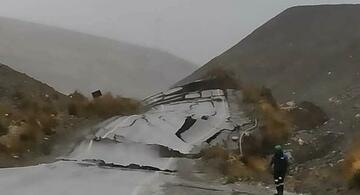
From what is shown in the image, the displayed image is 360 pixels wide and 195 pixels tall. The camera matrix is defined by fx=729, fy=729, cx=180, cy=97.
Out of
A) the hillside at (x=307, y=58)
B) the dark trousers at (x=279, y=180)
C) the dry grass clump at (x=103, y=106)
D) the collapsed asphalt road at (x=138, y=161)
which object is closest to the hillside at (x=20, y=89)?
the dry grass clump at (x=103, y=106)

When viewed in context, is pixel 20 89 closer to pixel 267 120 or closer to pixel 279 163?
pixel 267 120

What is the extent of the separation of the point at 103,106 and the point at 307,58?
5190 cm

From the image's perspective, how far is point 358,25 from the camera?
92750 mm

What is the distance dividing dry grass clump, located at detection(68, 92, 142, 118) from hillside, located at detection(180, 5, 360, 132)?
39.1 feet

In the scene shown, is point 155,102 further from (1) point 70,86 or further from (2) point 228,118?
(1) point 70,86

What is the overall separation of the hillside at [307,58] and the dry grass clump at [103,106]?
11.9 meters

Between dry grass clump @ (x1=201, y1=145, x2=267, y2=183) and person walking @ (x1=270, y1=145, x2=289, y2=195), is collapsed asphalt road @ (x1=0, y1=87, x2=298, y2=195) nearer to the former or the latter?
dry grass clump @ (x1=201, y1=145, x2=267, y2=183)

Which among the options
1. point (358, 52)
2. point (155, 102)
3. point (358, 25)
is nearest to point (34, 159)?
point (155, 102)

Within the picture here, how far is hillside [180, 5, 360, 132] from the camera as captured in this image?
57.4 m

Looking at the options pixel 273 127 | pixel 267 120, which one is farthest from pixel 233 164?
pixel 267 120

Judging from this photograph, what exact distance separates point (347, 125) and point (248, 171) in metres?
16.4

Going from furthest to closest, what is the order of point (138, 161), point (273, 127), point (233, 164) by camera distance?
point (273, 127) → point (233, 164) → point (138, 161)

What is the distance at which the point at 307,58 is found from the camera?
84312 mm

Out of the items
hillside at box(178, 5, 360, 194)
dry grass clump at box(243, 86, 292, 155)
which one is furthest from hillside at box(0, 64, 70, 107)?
hillside at box(178, 5, 360, 194)
